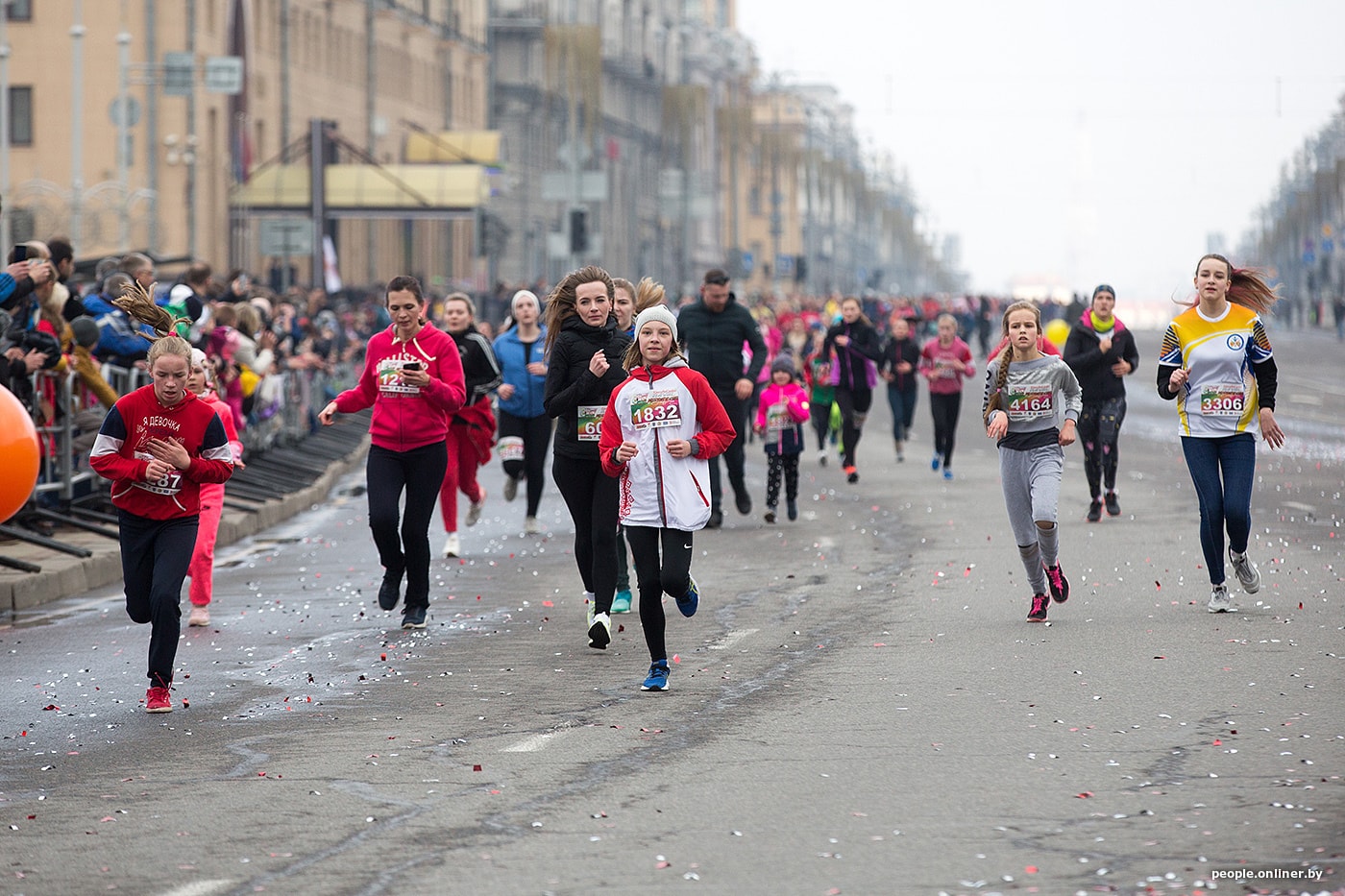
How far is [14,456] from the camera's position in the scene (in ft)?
37.7

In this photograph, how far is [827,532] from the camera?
57.8 ft

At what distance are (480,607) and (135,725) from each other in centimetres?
407

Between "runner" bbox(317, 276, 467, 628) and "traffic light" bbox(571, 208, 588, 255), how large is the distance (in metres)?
36.6

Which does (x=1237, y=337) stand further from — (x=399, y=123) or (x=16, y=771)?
(x=399, y=123)

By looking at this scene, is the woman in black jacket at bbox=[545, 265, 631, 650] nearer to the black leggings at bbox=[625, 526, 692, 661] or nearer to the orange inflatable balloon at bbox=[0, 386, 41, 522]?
the black leggings at bbox=[625, 526, 692, 661]

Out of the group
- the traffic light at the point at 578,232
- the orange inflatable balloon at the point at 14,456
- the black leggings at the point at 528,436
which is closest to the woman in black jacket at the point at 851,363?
the black leggings at the point at 528,436

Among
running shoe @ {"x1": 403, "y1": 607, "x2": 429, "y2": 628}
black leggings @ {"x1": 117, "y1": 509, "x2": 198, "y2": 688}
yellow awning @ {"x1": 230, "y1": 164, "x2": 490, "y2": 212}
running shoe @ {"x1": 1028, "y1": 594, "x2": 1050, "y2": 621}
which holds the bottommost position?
running shoe @ {"x1": 403, "y1": 607, "x2": 429, "y2": 628}

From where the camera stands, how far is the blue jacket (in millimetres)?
16875

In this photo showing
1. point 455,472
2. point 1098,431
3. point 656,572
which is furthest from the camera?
point 1098,431

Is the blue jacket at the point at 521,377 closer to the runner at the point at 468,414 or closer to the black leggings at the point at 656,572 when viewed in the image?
the runner at the point at 468,414

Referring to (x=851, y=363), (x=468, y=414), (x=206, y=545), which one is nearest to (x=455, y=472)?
(x=468, y=414)

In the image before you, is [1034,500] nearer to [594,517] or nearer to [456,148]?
[594,517]

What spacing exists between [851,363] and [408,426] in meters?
11.3

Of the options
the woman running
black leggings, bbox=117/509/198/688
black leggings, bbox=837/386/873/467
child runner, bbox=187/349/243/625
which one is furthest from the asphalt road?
black leggings, bbox=837/386/873/467
